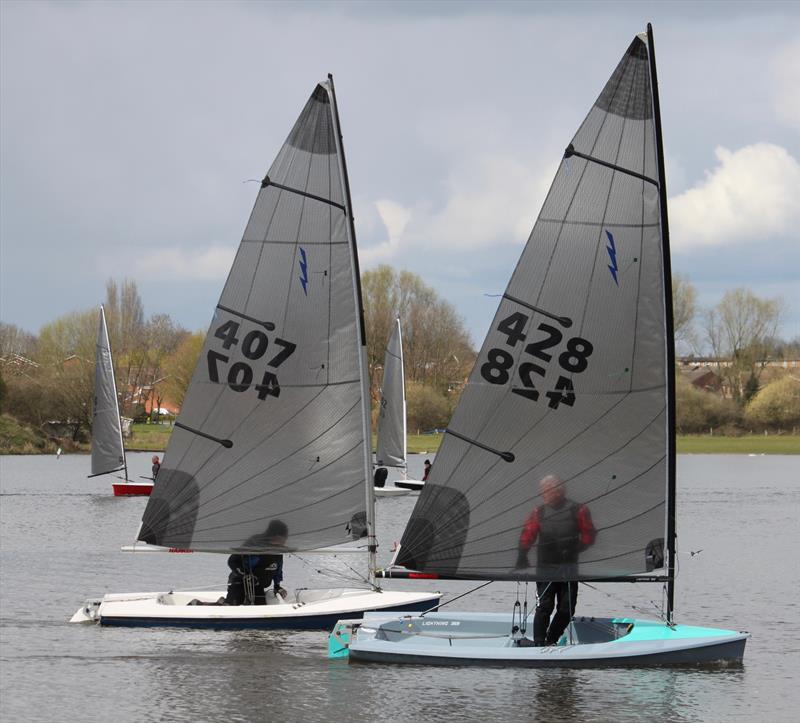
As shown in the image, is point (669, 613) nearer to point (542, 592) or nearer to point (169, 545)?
point (542, 592)

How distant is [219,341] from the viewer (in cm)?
1994

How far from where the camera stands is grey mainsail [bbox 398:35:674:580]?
53.4 ft

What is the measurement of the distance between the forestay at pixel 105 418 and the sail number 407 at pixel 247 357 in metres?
34.9

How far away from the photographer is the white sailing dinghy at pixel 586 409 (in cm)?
1623

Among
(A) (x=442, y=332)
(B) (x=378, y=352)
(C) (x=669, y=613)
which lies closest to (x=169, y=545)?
(C) (x=669, y=613)

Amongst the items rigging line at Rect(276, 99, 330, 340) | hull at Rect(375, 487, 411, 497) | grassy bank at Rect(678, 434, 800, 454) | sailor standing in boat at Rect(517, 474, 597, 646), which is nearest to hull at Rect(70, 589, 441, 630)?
sailor standing in boat at Rect(517, 474, 597, 646)

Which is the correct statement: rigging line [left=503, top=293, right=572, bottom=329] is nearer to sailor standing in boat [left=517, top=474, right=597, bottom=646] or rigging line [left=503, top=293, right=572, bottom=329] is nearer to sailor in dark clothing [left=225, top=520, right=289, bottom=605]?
sailor standing in boat [left=517, top=474, right=597, bottom=646]

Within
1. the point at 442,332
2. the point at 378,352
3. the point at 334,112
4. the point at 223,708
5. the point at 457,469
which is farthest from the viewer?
the point at 442,332

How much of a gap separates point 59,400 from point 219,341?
85006mm

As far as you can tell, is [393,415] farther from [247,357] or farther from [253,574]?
[247,357]

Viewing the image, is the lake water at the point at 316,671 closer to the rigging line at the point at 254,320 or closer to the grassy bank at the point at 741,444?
the rigging line at the point at 254,320

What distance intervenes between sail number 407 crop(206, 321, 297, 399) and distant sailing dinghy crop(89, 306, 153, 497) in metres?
34.1

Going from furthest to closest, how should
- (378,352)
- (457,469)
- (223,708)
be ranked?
(378,352)
(457,469)
(223,708)

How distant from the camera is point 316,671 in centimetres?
1758
